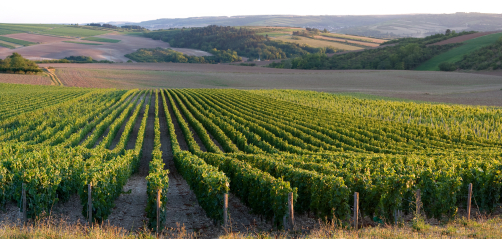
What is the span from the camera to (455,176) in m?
11.5

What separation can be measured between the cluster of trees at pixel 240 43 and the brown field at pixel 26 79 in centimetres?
7547

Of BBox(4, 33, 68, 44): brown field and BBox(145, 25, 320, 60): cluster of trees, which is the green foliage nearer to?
BBox(145, 25, 320, 60): cluster of trees

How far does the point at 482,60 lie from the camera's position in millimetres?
81438

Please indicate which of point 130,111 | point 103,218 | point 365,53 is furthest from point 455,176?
point 365,53

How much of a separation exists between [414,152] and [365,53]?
99.0m

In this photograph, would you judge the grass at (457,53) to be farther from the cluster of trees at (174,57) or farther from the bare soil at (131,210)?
the bare soil at (131,210)

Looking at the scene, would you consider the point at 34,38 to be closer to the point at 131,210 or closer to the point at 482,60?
the point at 482,60

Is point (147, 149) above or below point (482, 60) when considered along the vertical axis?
below

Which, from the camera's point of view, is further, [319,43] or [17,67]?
[319,43]

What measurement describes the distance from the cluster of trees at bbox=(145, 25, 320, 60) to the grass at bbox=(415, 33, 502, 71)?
4906 centimetres

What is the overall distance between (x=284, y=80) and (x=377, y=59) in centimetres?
3813

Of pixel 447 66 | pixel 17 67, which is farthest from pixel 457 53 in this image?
pixel 17 67

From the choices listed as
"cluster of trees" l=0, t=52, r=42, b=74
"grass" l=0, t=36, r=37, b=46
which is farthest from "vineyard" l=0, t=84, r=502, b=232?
"grass" l=0, t=36, r=37, b=46

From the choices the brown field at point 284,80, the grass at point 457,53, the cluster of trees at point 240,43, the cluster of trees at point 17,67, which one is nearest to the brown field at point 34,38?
the cluster of trees at point 240,43
